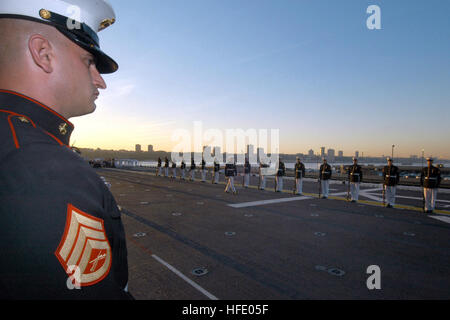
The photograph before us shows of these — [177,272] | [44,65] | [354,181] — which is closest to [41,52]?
[44,65]

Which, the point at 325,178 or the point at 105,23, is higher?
the point at 105,23

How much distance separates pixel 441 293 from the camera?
336 cm

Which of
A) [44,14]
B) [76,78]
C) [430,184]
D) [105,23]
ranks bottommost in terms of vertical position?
[430,184]

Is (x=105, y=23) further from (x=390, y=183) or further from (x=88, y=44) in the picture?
(x=390, y=183)

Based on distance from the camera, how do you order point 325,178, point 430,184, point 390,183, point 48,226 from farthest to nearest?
point 325,178 < point 390,183 < point 430,184 < point 48,226

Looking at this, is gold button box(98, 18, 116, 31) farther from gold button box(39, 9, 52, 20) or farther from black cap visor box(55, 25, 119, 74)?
gold button box(39, 9, 52, 20)

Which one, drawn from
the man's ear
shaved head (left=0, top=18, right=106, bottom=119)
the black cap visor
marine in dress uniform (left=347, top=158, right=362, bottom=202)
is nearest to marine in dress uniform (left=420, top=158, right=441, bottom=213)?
marine in dress uniform (left=347, top=158, right=362, bottom=202)

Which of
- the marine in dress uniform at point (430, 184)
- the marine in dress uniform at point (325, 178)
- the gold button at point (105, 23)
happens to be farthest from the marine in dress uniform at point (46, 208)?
the marine in dress uniform at point (325, 178)

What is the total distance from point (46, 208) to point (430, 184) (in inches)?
489

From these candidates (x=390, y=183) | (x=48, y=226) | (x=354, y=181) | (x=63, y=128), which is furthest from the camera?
(x=354, y=181)

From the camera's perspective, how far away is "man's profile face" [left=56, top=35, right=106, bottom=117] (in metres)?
0.98

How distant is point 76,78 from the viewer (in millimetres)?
1016

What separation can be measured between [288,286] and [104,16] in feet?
12.9

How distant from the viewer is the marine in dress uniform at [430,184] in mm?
8906
